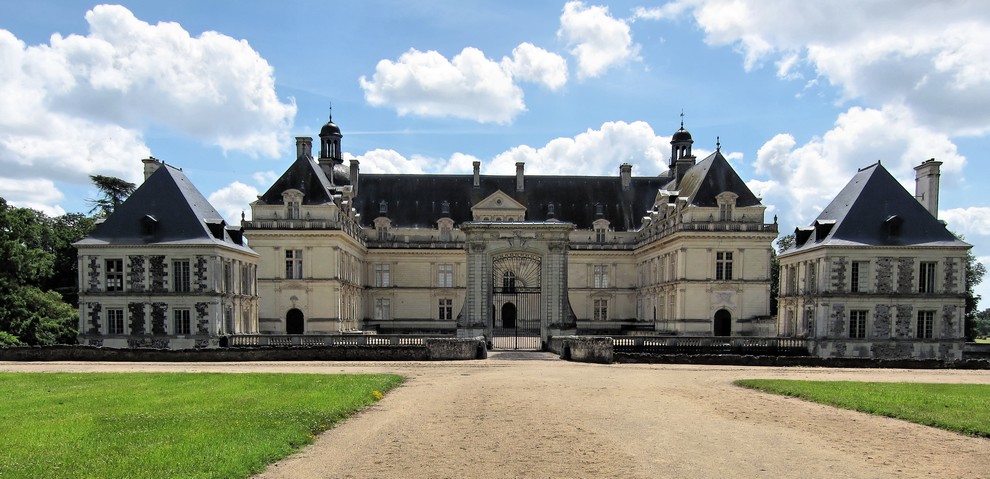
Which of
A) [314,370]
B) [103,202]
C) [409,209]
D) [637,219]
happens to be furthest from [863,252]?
[103,202]

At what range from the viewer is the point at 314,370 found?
66.9 feet

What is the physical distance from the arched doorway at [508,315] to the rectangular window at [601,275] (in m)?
6.59

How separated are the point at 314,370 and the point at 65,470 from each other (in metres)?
13.1

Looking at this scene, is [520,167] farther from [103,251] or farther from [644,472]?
[644,472]

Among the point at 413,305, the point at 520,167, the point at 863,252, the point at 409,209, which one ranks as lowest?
the point at 413,305

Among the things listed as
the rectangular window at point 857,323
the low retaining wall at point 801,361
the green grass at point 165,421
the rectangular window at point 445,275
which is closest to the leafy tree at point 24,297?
the green grass at point 165,421

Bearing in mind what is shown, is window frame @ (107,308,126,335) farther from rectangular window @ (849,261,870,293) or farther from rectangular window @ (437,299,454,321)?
rectangular window @ (849,261,870,293)

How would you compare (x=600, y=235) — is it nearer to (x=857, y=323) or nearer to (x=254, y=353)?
(x=857, y=323)

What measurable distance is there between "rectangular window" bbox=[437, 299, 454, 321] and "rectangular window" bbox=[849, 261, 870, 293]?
27188 millimetres

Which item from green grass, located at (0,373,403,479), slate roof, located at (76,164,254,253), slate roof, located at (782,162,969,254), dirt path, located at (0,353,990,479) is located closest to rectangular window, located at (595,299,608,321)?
slate roof, located at (782,162,969,254)

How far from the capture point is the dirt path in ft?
26.5

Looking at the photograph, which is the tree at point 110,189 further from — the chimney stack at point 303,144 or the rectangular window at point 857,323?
the rectangular window at point 857,323

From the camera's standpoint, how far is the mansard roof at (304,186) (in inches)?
1622

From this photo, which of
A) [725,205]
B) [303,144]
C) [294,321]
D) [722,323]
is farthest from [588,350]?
[303,144]
